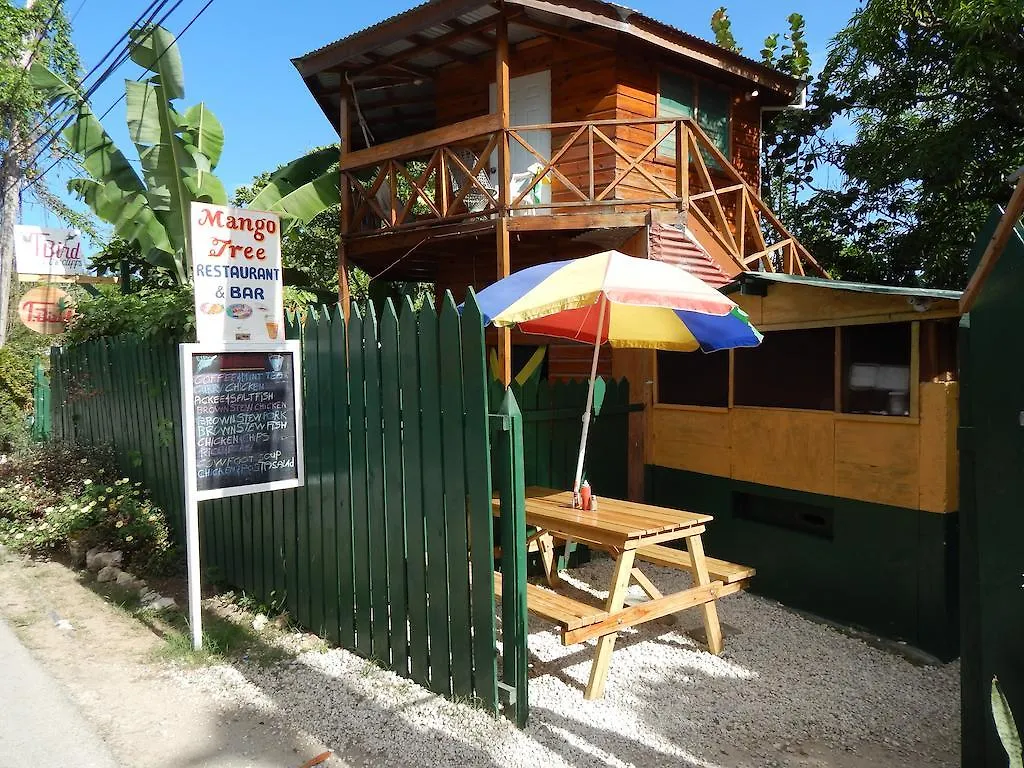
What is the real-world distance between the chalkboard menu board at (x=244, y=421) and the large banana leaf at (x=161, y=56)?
20.3 feet

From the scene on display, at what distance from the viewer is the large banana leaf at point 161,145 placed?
29.6 ft

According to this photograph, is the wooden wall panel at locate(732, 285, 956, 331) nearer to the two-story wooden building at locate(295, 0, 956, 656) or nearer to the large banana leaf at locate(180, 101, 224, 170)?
the two-story wooden building at locate(295, 0, 956, 656)

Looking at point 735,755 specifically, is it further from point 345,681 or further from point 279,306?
point 279,306

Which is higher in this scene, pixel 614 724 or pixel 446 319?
pixel 446 319

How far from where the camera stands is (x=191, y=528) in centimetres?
427

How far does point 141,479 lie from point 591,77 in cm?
749

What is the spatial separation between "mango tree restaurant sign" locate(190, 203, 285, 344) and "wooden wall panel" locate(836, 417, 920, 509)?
396cm

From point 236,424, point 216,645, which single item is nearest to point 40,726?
point 216,645

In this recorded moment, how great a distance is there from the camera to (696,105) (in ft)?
34.8

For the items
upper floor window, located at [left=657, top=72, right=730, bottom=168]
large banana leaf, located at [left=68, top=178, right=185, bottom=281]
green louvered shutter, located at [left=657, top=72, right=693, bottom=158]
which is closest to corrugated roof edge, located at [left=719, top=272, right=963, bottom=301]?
upper floor window, located at [left=657, top=72, right=730, bottom=168]

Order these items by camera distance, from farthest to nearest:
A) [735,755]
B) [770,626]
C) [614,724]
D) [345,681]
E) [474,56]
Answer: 1. [474,56]
2. [770,626]
3. [345,681]
4. [614,724]
5. [735,755]

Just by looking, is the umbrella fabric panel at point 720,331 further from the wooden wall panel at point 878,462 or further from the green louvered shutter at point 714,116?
the green louvered shutter at point 714,116

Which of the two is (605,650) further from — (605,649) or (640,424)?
Answer: (640,424)

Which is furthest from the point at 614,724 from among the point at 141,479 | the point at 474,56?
the point at 474,56
